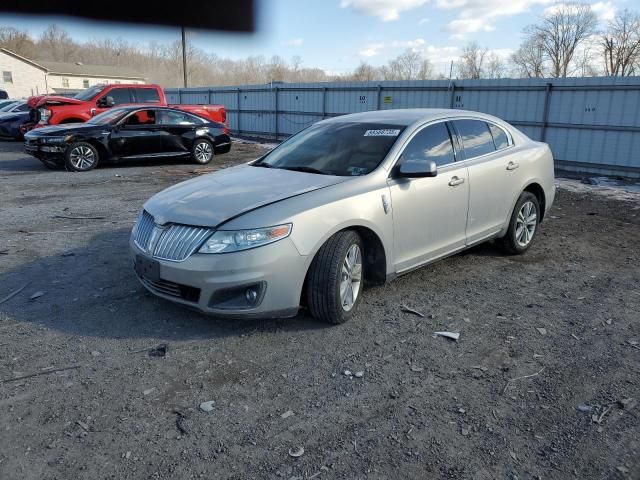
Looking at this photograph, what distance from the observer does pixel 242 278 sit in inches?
145

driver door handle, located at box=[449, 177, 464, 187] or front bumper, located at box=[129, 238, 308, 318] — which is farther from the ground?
driver door handle, located at box=[449, 177, 464, 187]

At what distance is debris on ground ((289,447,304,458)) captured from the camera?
263cm

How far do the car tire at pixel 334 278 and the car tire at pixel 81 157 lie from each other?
1013 cm

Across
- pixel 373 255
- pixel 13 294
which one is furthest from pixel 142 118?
pixel 373 255

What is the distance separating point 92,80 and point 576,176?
233 feet

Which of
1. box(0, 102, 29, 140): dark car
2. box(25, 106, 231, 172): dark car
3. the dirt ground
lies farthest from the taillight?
the dirt ground

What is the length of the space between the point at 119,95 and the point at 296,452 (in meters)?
16.3

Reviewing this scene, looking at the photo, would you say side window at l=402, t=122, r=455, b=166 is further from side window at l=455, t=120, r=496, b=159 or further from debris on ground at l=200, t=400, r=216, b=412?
debris on ground at l=200, t=400, r=216, b=412

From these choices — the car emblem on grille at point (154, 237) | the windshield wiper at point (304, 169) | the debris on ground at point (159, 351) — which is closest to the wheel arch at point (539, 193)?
the windshield wiper at point (304, 169)

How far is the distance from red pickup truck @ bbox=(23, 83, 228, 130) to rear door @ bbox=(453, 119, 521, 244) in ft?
36.5

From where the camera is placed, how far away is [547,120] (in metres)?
13.4

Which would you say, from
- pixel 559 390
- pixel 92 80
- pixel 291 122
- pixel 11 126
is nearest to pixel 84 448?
pixel 559 390

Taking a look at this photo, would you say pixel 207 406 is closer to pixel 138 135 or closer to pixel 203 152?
pixel 138 135

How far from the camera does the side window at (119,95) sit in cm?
1662
